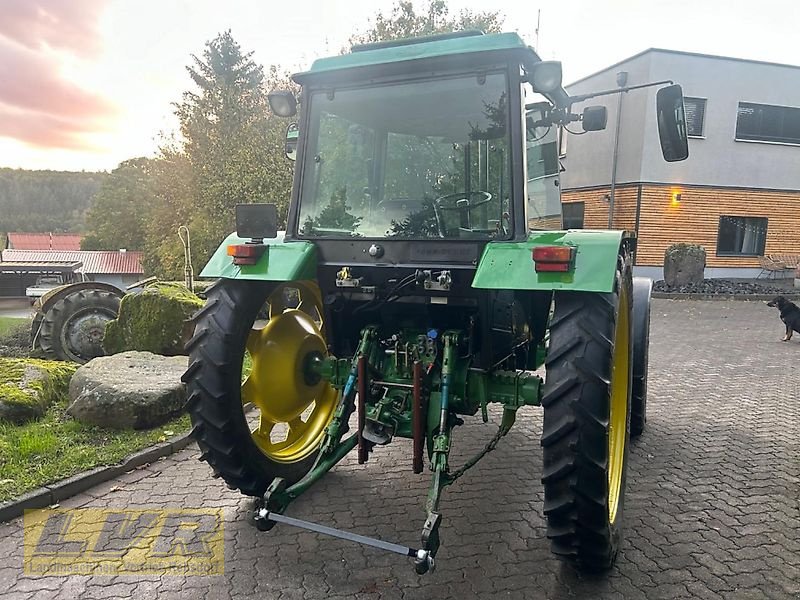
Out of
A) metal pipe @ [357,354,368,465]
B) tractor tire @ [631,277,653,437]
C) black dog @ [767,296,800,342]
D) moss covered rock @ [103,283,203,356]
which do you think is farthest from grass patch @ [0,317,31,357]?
black dog @ [767,296,800,342]

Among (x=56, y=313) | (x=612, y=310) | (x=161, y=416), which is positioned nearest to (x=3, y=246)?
(x=56, y=313)

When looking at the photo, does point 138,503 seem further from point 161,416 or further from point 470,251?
point 470,251

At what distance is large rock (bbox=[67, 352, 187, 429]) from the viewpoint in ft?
14.8

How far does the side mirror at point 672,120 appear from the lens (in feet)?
10.5

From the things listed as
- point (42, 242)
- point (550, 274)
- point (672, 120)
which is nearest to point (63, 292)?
point (550, 274)

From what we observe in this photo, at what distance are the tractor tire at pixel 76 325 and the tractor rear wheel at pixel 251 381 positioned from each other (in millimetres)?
4265

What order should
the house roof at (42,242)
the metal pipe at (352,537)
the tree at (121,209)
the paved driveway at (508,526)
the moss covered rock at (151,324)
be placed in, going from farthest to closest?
the house roof at (42,242) < the tree at (121,209) < the moss covered rock at (151,324) < the paved driveway at (508,526) < the metal pipe at (352,537)

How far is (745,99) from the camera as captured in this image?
16516 millimetres

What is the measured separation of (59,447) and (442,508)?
105 inches

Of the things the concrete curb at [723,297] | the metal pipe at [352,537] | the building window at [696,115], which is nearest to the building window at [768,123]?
the building window at [696,115]

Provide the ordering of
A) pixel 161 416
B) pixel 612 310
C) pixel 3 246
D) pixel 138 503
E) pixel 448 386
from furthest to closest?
pixel 3 246 < pixel 161 416 < pixel 138 503 < pixel 448 386 < pixel 612 310

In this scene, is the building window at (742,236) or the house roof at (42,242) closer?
the building window at (742,236)

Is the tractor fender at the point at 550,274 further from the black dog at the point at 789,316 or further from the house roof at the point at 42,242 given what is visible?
the house roof at the point at 42,242

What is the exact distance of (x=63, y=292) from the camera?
713 cm
